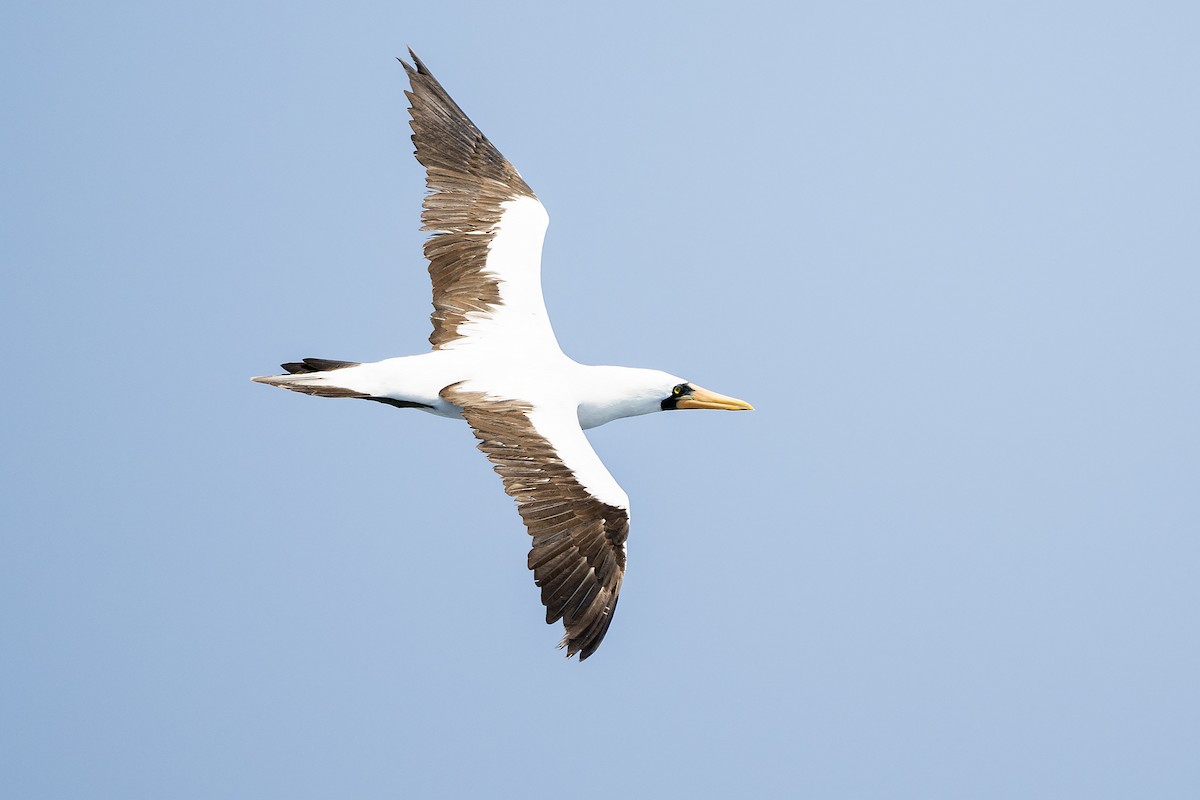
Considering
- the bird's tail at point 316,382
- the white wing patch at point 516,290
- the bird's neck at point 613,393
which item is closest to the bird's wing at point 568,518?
the bird's neck at point 613,393

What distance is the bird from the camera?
12.5 m

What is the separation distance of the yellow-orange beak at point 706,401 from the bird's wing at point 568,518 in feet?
7.05

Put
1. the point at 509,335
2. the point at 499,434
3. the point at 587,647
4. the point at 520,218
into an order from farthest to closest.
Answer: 1. the point at 520,218
2. the point at 509,335
3. the point at 499,434
4. the point at 587,647

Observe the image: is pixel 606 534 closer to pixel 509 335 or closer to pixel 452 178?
pixel 509 335

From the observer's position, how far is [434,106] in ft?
54.5

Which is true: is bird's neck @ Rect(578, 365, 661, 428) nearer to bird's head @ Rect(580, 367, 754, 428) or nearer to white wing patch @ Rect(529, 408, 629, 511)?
bird's head @ Rect(580, 367, 754, 428)

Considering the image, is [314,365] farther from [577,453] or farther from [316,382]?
[577,453]

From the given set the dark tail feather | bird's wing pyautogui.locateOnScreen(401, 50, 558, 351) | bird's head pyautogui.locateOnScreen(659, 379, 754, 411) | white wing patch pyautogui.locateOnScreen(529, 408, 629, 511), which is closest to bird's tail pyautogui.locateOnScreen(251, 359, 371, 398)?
the dark tail feather

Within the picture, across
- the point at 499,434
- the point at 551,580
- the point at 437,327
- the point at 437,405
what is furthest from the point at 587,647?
the point at 437,327

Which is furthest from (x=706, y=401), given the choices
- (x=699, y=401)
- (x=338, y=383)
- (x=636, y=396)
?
(x=338, y=383)

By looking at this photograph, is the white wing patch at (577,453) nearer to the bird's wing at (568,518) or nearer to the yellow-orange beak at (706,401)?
the bird's wing at (568,518)

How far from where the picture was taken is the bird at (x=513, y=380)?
12469 mm

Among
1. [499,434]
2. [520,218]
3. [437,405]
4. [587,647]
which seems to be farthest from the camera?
[520,218]

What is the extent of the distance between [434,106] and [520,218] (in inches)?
66.3
